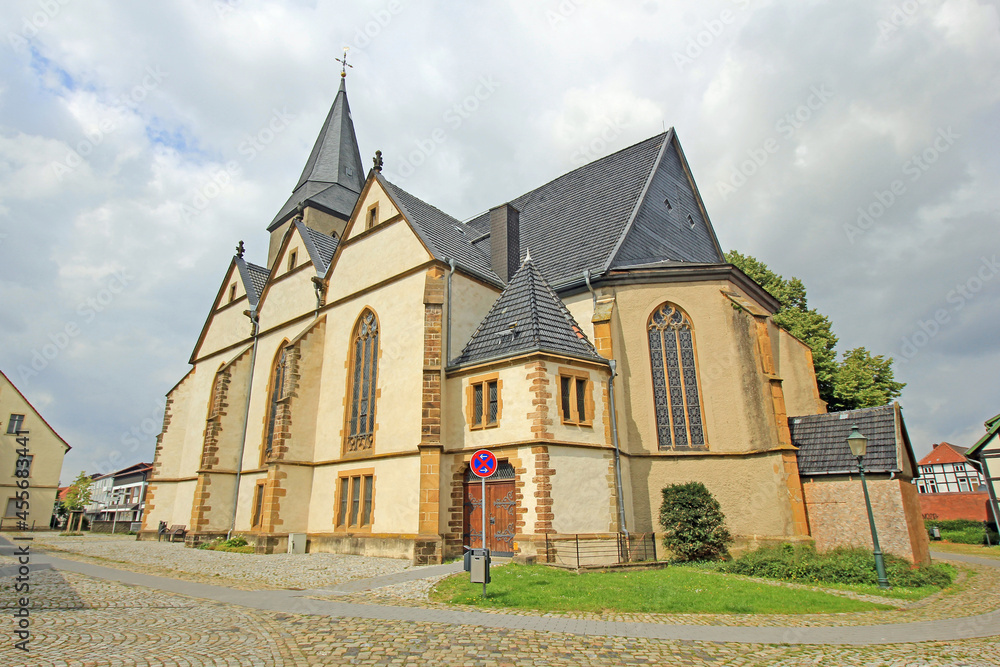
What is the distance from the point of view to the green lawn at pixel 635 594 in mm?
9398

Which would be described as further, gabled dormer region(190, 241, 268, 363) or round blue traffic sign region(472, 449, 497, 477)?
gabled dormer region(190, 241, 268, 363)

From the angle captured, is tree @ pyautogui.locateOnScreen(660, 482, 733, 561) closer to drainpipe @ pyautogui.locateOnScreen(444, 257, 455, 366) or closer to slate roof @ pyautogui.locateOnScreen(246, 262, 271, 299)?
drainpipe @ pyautogui.locateOnScreen(444, 257, 455, 366)

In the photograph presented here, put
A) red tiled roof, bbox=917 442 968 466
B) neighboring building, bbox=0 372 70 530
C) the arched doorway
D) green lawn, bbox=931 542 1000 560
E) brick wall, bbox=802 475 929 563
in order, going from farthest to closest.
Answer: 1. red tiled roof, bbox=917 442 968 466
2. neighboring building, bbox=0 372 70 530
3. green lawn, bbox=931 542 1000 560
4. the arched doorway
5. brick wall, bbox=802 475 929 563

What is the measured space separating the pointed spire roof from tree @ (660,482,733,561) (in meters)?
29.2

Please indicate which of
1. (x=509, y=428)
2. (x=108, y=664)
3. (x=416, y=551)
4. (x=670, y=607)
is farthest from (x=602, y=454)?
(x=108, y=664)

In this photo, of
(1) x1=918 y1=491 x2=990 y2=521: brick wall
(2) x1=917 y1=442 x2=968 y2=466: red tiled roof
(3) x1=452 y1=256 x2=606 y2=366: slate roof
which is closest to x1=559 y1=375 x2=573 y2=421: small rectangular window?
(3) x1=452 y1=256 x2=606 y2=366: slate roof

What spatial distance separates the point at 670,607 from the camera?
9.38 metres

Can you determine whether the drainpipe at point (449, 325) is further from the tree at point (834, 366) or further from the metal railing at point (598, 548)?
the tree at point (834, 366)

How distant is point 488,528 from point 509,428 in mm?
2941

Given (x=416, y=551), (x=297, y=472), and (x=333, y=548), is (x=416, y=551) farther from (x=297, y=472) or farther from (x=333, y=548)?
(x=297, y=472)

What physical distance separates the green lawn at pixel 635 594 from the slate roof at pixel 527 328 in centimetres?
634

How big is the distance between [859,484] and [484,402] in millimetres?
10332

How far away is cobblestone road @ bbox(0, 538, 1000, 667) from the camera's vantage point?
6102 mm

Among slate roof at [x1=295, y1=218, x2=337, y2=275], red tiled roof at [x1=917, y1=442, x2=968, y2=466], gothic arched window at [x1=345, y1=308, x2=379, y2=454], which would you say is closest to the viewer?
gothic arched window at [x1=345, y1=308, x2=379, y2=454]
